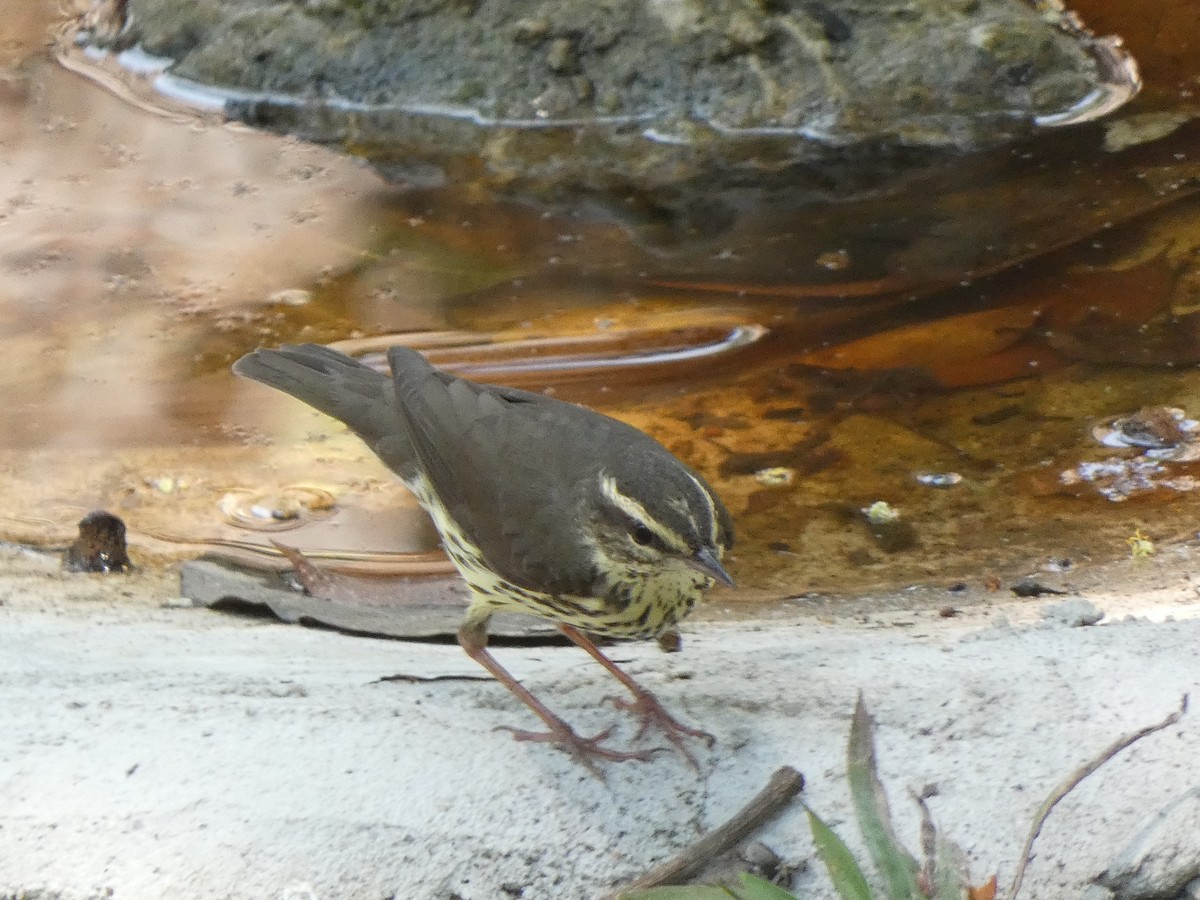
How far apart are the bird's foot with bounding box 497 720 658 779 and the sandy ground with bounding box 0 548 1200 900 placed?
0.04 metres

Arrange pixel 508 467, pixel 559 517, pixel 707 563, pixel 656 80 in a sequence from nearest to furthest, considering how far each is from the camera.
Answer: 1. pixel 707 563
2. pixel 559 517
3. pixel 508 467
4. pixel 656 80

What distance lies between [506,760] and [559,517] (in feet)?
2.21

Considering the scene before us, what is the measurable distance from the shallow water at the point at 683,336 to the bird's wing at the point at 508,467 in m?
1.03

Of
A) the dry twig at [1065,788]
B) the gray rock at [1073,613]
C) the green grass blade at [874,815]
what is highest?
the dry twig at [1065,788]

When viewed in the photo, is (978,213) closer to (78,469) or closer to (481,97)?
(481,97)

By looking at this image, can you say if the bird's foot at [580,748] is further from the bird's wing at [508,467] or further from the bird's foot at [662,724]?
the bird's wing at [508,467]

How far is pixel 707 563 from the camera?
3428 mm

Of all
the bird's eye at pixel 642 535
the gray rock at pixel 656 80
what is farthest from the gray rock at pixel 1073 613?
the gray rock at pixel 656 80

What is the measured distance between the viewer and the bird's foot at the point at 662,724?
341cm

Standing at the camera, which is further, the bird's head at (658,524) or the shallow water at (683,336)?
the shallow water at (683,336)

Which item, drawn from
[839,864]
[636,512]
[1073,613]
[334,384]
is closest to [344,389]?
[334,384]

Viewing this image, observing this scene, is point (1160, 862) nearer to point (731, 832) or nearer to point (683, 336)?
point (731, 832)

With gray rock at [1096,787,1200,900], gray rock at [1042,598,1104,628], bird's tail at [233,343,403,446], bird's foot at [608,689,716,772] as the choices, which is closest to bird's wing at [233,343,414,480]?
bird's tail at [233,343,403,446]

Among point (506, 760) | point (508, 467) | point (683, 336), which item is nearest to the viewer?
point (506, 760)
